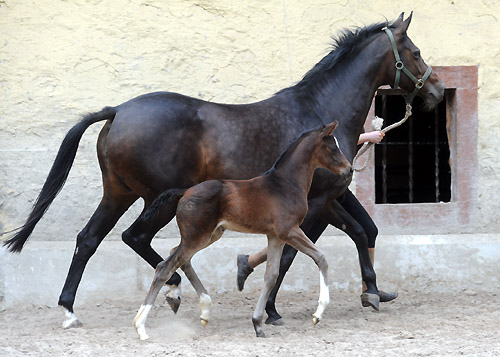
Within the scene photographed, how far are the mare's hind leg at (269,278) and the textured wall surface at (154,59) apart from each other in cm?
213

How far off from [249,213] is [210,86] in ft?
8.05

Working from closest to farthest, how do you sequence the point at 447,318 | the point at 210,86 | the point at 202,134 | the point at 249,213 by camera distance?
the point at 249,213
the point at 202,134
the point at 447,318
the point at 210,86

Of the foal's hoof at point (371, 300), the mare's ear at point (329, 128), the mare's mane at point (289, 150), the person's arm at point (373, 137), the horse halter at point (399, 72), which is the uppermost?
the horse halter at point (399, 72)

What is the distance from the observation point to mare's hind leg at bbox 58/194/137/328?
546cm

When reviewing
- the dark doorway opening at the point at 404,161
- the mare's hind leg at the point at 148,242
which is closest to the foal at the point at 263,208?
the mare's hind leg at the point at 148,242

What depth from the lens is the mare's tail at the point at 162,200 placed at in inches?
193

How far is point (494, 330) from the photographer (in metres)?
5.04

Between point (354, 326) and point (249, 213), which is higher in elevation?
point (249, 213)

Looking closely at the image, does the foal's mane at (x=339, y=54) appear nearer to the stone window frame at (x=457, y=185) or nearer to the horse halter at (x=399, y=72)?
the horse halter at (x=399, y=72)

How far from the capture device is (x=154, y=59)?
6.94 m

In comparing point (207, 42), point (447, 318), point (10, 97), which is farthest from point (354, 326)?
point (10, 97)

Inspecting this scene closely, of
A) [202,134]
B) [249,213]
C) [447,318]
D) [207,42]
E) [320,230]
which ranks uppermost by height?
[207,42]

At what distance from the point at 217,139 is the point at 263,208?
70 cm

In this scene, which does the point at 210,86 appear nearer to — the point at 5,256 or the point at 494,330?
the point at 5,256
